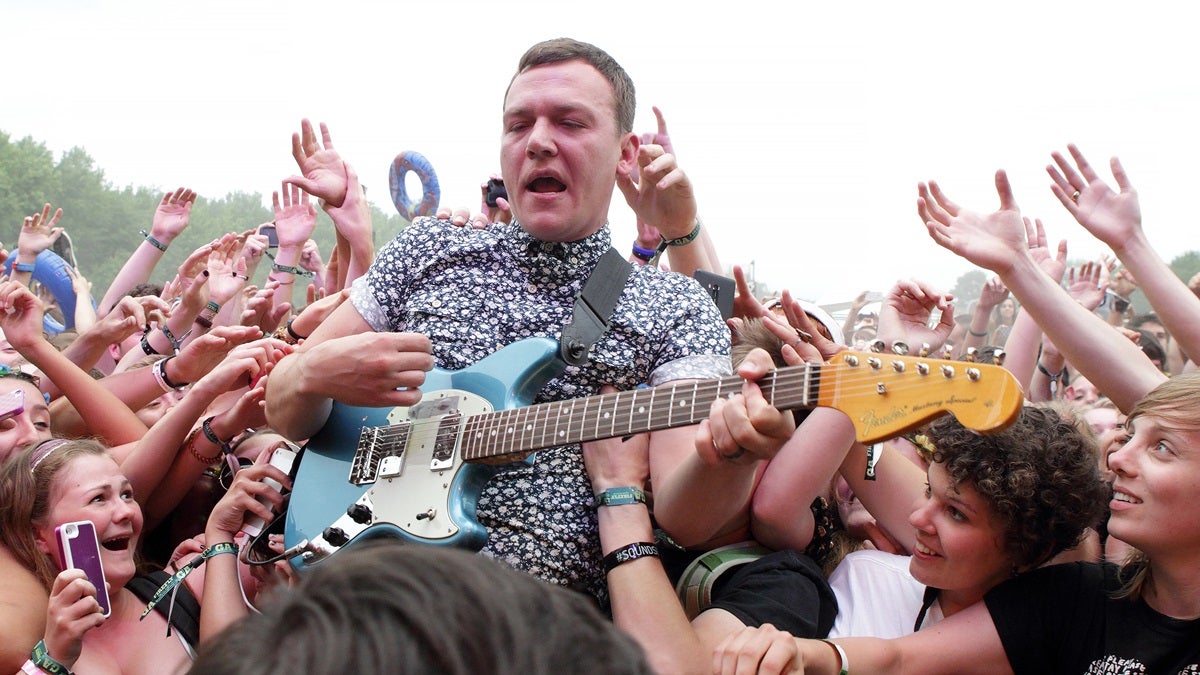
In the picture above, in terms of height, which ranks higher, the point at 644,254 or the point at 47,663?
the point at 644,254

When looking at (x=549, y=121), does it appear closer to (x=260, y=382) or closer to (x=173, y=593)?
(x=260, y=382)

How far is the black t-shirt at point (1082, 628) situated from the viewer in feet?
7.00

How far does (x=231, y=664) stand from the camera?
687 mm

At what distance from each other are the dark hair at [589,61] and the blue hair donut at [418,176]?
3309 mm

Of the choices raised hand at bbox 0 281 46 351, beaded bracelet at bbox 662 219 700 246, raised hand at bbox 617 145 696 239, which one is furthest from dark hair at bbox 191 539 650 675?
raised hand at bbox 0 281 46 351

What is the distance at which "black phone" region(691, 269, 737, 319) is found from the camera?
361 cm

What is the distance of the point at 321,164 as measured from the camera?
4.18 metres

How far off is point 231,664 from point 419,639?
14cm

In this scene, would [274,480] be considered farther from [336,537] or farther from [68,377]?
[68,377]

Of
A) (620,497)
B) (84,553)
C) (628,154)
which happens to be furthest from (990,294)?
(84,553)

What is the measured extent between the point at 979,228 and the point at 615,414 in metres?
1.39

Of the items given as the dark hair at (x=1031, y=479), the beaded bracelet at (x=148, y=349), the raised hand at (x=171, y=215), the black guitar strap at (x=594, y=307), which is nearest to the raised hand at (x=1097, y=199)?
the dark hair at (x=1031, y=479)

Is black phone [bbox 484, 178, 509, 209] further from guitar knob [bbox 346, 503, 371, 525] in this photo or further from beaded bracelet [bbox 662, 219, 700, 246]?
guitar knob [bbox 346, 503, 371, 525]

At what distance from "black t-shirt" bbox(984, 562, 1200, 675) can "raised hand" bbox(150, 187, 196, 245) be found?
5.90m
